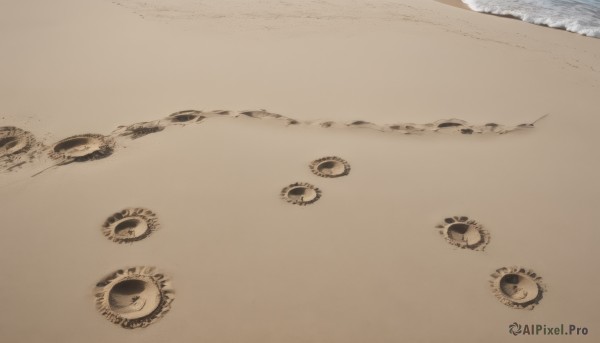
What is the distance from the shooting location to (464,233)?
9.61 ft

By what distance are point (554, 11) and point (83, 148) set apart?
7.76m

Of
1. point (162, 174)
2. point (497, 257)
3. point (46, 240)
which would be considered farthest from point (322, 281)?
point (46, 240)

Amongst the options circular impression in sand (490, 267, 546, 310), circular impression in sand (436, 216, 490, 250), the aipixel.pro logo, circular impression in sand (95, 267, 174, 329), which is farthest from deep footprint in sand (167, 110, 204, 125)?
the aipixel.pro logo

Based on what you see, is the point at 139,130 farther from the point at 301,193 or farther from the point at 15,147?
the point at 301,193

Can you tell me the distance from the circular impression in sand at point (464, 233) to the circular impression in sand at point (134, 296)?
180cm

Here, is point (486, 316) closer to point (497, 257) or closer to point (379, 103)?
point (497, 257)

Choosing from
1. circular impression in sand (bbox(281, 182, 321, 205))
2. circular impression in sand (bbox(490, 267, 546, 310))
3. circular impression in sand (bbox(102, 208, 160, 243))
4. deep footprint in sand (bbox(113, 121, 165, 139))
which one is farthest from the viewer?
deep footprint in sand (bbox(113, 121, 165, 139))

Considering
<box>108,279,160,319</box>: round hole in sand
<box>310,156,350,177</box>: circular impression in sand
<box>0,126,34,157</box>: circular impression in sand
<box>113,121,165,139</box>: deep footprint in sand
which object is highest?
<box>113,121,165,139</box>: deep footprint in sand

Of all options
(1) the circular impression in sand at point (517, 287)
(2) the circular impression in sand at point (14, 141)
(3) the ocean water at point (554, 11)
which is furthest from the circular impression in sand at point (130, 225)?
(3) the ocean water at point (554, 11)

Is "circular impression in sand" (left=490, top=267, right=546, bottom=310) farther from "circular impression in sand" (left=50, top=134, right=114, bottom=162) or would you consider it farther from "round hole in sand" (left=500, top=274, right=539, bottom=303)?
"circular impression in sand" (left=50, top=134, right=114, bottom=162)

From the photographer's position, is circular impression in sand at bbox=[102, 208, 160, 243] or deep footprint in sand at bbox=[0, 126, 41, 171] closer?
circular impression in sand at bbox=[102, 208, 160, 243]

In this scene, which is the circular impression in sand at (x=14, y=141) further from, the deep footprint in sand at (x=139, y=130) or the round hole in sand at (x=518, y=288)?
the round hole in sand at (x=518, y=288)

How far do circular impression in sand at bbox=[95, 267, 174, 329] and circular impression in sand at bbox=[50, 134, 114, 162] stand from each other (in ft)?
3.94

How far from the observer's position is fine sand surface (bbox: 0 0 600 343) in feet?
7.87
